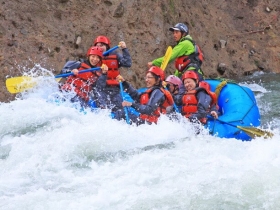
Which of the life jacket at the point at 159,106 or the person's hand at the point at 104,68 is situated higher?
the person's hand at the point at 104,68

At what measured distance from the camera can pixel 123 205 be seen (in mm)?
4438

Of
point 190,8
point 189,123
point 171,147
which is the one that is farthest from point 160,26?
point 171,147

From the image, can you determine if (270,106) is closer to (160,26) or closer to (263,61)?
(160,26)

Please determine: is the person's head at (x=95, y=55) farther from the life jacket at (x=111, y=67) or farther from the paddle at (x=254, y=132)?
the paddle at (x=254, y=132)

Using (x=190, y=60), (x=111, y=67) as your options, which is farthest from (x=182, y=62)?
(x=111, y=67)

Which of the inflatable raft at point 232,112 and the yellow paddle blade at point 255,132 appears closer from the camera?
the yellow paddle blade at point 255,132

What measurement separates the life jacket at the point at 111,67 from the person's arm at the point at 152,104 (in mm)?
1179

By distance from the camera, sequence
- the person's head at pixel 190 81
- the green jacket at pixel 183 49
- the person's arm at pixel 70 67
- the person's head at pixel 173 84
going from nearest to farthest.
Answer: the person's head at pixel 190 81 → the person's head at pixel 173 84 → the person's arm at pixel 70 67 → the green jacket at pixel 183 49

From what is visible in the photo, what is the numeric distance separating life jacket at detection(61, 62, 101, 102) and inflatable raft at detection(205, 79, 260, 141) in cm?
188

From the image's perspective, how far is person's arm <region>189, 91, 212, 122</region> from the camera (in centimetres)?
665

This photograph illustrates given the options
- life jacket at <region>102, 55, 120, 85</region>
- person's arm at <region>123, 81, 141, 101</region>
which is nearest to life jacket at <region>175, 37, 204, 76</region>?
life jacket at <region>102, 55, 120, 85</region>

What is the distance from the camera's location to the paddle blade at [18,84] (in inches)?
297

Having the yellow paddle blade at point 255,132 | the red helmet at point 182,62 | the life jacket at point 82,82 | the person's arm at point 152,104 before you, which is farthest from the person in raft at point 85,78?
the yellow paddle blade at point 255,132

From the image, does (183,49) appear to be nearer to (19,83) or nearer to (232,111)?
(232,111)
